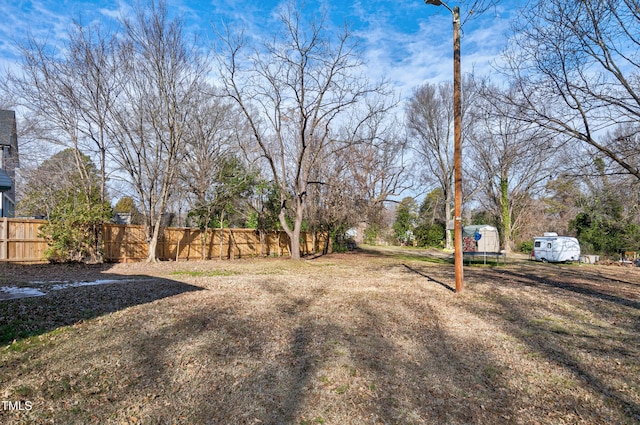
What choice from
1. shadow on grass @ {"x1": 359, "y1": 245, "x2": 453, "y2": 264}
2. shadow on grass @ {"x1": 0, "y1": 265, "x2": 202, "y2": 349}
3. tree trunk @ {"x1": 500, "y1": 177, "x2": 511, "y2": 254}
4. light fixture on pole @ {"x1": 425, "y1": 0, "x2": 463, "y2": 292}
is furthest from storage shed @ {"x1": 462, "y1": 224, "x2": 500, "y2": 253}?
shadow on grass @ {"x1": 0, "y1": 265, "x2": 202, "y2": 349}

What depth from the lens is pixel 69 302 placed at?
6.14m

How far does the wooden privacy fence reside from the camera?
1213 cm

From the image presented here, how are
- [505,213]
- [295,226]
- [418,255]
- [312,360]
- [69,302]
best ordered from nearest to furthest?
[312,360] < [69,302] < [295,226] < [418,255] < [505,213]

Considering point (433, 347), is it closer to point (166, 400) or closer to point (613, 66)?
point (166, 400)

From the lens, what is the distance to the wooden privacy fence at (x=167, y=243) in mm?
12133

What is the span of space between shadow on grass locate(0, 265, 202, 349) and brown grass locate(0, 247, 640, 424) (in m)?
0.04

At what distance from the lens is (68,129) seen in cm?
1366

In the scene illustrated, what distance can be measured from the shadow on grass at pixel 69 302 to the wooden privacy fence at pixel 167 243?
4.25 meters

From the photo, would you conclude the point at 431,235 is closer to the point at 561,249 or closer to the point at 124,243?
the point at 561,249

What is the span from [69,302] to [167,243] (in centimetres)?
1025

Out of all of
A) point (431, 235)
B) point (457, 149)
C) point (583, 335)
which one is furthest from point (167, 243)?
point (431, 235)

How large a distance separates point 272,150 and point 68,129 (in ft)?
32.4

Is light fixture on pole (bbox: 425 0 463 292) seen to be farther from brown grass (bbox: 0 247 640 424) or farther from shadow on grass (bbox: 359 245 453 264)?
shadow on grass (bbox: 359 245 453 264)

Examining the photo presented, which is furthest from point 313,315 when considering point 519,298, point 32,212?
point 32,212
